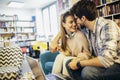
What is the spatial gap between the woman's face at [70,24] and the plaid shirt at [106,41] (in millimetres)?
187

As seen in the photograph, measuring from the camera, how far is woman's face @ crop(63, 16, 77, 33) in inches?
54.1

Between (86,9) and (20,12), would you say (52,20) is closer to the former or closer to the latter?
(86,9)

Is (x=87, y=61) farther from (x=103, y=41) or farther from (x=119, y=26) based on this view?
(x=119, y=26)

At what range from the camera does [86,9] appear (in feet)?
4.21

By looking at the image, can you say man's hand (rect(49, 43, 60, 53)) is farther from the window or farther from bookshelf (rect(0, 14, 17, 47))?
bookshelf (rect(0, 14, 17, 47))

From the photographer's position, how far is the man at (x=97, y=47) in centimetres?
111

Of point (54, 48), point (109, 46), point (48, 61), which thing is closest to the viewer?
point (109, 46)

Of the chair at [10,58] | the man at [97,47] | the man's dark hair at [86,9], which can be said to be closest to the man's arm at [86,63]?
the man at [97,47]

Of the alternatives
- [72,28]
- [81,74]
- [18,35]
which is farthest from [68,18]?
[18,35]

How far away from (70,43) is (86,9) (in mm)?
367

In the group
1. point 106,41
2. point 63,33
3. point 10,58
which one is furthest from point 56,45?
point 10,58

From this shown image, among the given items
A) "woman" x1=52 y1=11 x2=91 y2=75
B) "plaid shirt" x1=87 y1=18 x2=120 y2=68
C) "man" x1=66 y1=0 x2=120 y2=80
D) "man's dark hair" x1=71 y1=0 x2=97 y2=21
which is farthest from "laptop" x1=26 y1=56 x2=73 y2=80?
"man's dark hair" x1=71 y1=0 x2=97 y2=21

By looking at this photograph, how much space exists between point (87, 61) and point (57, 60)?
424mm

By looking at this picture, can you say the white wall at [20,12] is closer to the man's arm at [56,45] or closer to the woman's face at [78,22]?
A: the man's arm at [56,45]
